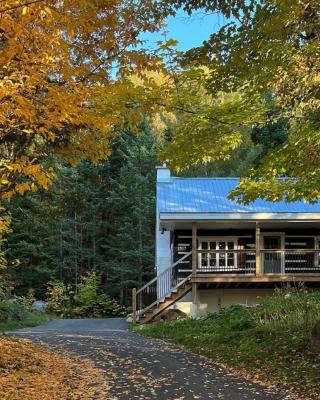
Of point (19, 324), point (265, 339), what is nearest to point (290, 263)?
point (19, 324)

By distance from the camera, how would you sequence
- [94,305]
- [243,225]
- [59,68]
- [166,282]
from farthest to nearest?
[94,305] < [243,225] < [166,282] < [59,68]

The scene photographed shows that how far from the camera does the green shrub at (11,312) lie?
22.1 meters

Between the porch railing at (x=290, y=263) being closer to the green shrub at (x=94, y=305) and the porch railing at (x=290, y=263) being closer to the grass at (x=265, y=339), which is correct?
the grass at (x=265, y=339)

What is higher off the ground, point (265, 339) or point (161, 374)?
point (265, 339)

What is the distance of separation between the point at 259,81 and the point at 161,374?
4.71 metres

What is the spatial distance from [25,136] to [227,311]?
942 cm

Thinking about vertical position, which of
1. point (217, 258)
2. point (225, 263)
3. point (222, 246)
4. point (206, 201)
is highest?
point (206, 201)

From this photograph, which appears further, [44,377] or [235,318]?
[235,318]

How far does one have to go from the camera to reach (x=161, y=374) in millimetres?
7879

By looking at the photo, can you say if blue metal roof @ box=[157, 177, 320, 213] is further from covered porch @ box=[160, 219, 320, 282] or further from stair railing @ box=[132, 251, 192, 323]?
stair railing @ box=[132, 251, 192, 323]

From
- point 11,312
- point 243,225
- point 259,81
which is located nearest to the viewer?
point 259,81

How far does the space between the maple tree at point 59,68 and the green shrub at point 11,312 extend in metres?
16.1

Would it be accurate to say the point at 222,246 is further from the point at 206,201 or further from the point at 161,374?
the point at 161,374

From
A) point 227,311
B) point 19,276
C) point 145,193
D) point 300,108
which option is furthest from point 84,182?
point 300,108
